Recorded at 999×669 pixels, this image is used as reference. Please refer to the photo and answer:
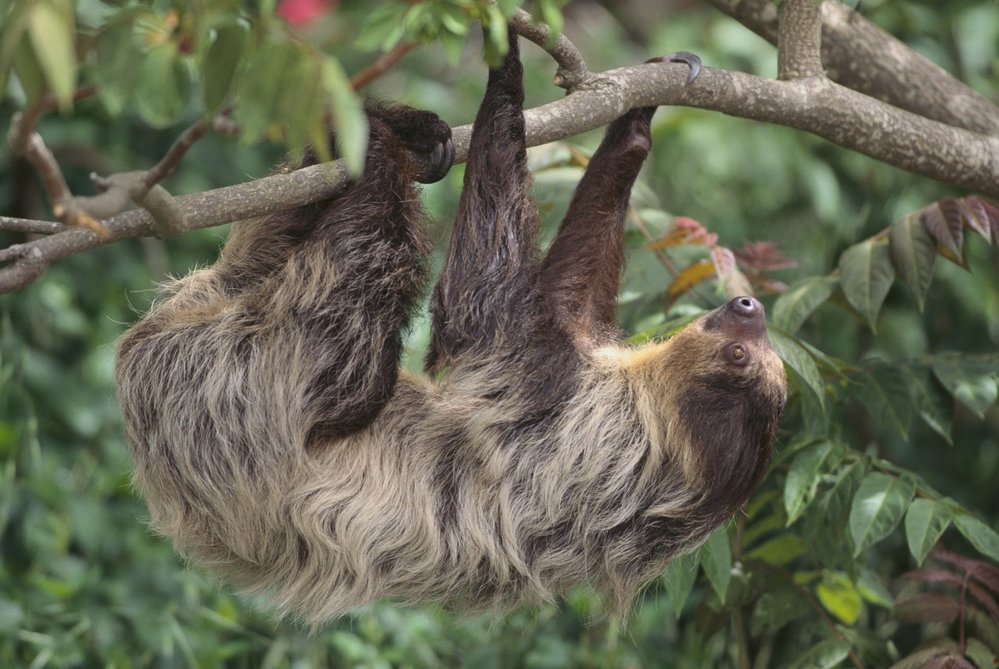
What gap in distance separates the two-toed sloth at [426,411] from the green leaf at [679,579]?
0.06m

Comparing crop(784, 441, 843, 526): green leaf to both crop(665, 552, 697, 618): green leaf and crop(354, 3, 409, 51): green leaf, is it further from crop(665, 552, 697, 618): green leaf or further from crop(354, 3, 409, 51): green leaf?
crop(354, 3, 409, 51): green leaf

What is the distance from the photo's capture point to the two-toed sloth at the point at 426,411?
4176 mm

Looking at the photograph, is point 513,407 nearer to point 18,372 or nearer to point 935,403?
point 935,403

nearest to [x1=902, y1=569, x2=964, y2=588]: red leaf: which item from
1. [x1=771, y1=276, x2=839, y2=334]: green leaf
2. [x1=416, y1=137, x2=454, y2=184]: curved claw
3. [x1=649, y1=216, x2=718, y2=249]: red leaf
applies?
[x1=771, y1=276, x2=839, y2=334]: green leaf

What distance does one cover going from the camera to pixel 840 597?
5.41 meters

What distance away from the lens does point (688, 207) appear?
26.6 ft

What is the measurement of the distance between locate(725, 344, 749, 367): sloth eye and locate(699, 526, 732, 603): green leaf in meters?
0.67

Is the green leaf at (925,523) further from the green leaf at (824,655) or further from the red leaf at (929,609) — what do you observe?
the green leaf at (824,655)

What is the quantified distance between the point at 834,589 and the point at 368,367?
2.56 meters

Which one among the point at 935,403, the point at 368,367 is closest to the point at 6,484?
the point at 368,367

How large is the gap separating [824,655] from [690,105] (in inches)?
87.3

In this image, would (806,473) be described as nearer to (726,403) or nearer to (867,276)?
(726,403)

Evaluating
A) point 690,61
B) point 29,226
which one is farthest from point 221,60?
point 690,61

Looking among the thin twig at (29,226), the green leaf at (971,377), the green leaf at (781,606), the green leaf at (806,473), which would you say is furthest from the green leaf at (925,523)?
the thin twig at (29,226)
